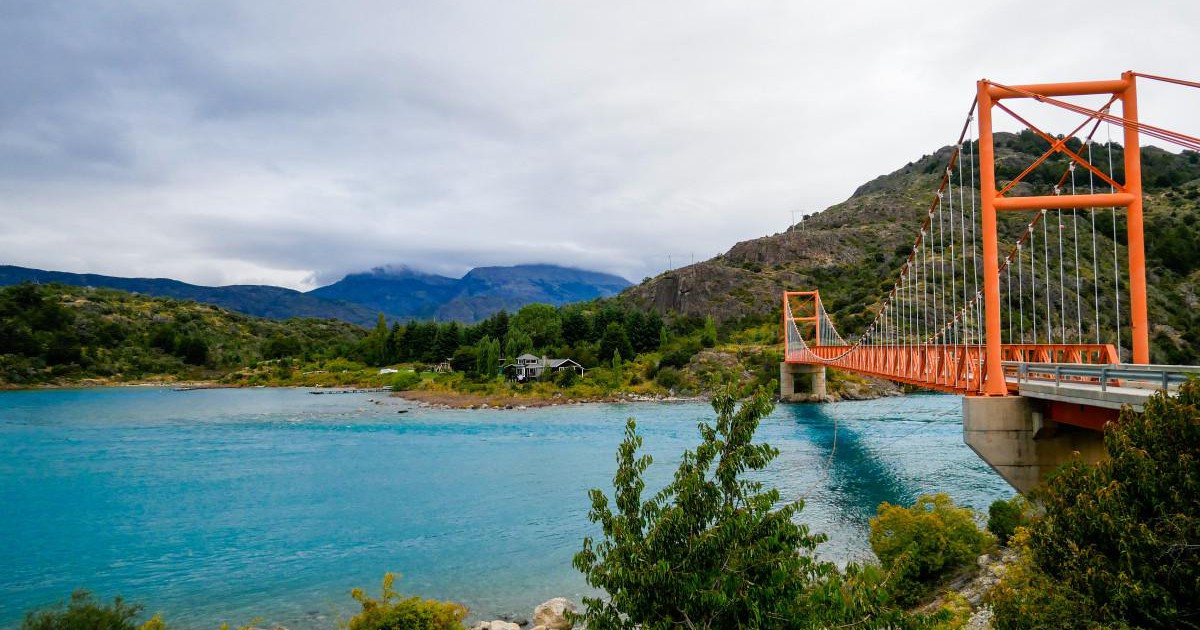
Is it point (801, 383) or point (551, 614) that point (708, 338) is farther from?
point (551, 614)

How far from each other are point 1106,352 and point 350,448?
106 ft

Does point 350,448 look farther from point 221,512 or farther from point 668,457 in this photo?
point 668,457

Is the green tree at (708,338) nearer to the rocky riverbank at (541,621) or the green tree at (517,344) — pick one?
the green tree at (517,344)

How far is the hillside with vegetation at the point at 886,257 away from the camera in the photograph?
5112 cm

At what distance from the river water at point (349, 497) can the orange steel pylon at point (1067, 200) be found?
6284mm

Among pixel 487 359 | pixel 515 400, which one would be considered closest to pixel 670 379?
pixel 515 400

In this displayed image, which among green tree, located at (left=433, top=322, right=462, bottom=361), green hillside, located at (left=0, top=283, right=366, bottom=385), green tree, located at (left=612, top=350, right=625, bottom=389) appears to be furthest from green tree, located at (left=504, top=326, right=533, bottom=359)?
green hillside, located at (left=0, top=283, right=366, bottom=385)

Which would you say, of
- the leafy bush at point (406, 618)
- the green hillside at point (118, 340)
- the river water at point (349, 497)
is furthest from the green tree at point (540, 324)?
the leafy bush at point (406, 618)

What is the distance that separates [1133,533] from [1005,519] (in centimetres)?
883

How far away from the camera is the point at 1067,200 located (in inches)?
446

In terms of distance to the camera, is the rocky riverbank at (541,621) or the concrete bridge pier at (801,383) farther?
Result: the concrete bridge pier at (801,383)

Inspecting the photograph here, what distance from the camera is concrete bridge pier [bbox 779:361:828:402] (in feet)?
178

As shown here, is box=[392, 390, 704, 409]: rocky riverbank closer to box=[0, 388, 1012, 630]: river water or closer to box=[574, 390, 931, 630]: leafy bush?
box=[0, 388, 1012, 630]: river water

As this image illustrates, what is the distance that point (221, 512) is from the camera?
21375 millimetres
